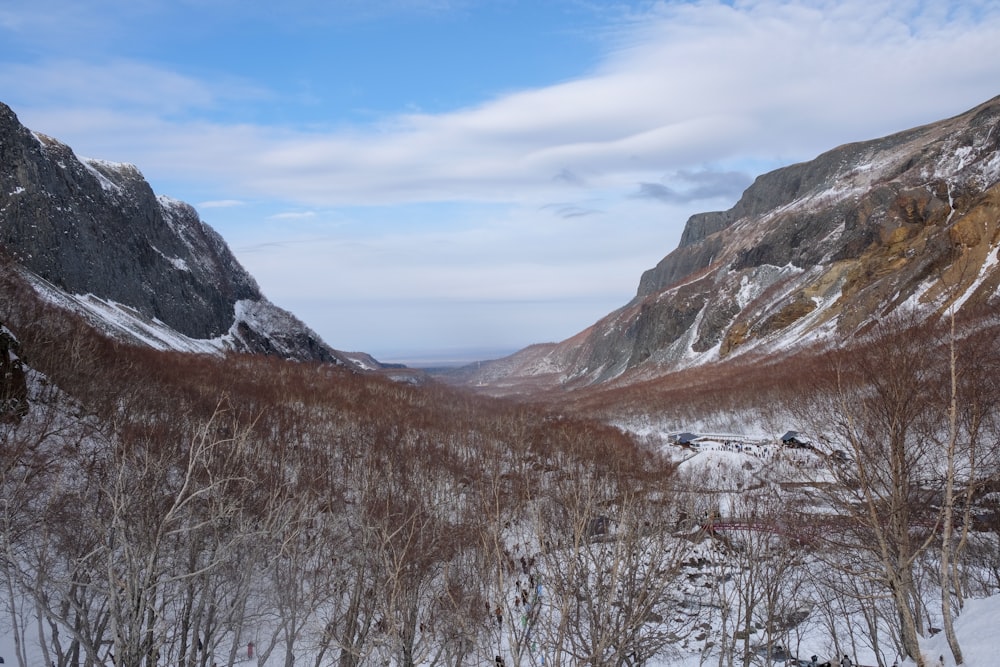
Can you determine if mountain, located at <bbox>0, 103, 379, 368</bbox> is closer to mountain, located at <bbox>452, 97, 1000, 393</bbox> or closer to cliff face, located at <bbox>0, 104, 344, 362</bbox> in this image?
cliff face, located at <bbox>0, 104, 344, 362</bbox>

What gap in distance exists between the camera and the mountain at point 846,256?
67688 millimetres

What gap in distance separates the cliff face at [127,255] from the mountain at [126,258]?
0.15 metres

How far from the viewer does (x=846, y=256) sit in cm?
9262

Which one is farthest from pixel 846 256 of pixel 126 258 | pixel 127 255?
pixel 127 255

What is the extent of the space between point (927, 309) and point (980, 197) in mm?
21003

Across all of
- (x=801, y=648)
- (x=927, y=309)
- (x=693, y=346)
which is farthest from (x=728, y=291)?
(x=801, y=648)

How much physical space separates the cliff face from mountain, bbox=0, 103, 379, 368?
148mm

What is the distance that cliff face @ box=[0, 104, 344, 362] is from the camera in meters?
63.2

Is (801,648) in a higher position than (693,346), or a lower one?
lower

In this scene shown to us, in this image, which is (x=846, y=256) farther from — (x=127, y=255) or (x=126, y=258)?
(x=127, y=255)

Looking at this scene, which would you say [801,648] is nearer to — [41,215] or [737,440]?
[737,440]

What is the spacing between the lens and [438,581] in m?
25.6

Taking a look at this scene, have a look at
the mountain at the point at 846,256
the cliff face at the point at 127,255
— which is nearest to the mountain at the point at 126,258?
the cliff face at the point at 127,255

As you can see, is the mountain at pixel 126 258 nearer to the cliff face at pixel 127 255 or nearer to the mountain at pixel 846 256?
the cliff face at pixel 127 255
